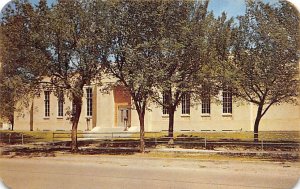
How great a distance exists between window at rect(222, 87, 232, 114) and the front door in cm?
325

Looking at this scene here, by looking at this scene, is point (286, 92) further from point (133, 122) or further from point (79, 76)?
point (79, 76)

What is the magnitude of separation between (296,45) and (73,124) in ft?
20.0

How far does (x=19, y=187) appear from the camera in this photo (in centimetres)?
784

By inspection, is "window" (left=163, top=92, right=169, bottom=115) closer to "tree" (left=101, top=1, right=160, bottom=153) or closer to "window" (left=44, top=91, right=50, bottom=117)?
"tree" (left=101, top=1, right=160, bottom=153)

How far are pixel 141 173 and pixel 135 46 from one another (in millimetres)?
3415

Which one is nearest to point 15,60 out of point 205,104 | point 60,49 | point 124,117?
point 60,49

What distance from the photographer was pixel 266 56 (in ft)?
32.2

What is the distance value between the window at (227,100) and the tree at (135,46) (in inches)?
113

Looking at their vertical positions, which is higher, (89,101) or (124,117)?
(89,101)

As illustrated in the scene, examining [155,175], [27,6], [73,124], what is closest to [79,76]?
[73,124]

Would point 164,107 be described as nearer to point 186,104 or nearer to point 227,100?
point 186,104

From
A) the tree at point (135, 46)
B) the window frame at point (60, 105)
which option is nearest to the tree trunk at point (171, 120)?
the tree at point (135, 46)

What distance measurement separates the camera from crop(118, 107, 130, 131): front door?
35.2 feet

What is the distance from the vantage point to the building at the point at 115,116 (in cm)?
1023
